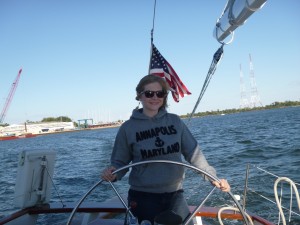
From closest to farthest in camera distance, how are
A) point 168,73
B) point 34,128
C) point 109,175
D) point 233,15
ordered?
point 109,175
point 233,15
point 168,73
point 34,128

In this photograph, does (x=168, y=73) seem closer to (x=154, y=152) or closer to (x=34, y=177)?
(x=34, y=177)

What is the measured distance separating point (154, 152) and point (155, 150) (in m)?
0.02

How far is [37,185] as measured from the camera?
3.65 metres

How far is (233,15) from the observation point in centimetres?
338

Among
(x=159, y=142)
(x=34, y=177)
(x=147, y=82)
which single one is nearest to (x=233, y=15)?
(x=147, y=82)

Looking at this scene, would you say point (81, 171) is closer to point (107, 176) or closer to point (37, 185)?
point (37, 185)

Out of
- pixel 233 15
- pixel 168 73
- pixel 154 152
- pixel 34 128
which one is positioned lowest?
pixel 34 128

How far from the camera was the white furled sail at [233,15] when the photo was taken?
287 centimetres

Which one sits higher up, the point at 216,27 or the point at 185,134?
the point at 216,27

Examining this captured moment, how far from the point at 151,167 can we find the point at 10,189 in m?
8.07

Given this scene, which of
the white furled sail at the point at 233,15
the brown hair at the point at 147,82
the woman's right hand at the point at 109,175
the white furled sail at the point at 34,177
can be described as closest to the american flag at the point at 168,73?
the white furled sail at the point at 233,15

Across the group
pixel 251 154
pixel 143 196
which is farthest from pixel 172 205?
pixel 251 154

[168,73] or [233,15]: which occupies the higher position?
[233,15]

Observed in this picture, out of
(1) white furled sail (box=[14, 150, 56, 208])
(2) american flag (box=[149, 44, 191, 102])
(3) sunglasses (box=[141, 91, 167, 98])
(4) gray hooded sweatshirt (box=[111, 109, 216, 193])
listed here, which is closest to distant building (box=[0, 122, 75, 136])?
(2) american flag (box=[149, 44, 191, 102])
